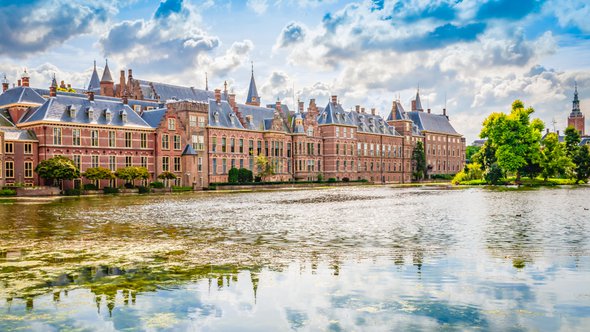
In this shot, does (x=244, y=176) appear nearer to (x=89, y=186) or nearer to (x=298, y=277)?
(x=89, y=186)

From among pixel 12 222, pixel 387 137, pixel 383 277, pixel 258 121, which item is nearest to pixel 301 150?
pixel 258 121

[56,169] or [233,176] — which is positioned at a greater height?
[56,169]

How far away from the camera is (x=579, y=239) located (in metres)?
19.2

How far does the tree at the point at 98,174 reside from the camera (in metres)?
61.6

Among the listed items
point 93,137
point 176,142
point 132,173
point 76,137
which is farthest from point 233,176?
point 76,137

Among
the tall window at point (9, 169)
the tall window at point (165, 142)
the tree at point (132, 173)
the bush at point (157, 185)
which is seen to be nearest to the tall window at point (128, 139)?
the tree at point (132, 173)

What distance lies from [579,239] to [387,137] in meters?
98.1

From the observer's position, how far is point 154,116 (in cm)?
7319

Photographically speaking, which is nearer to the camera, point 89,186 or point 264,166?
point 89,186

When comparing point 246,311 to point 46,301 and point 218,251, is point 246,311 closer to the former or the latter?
point 46,301

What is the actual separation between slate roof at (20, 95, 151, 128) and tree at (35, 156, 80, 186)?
5.26 metres

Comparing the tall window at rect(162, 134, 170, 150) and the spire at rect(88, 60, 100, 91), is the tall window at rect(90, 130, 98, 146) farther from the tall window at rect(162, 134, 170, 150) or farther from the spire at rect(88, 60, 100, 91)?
the spire at rect(88, 60, 100, 91)

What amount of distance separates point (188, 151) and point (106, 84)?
27.1m

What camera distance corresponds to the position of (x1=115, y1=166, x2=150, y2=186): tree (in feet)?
211
